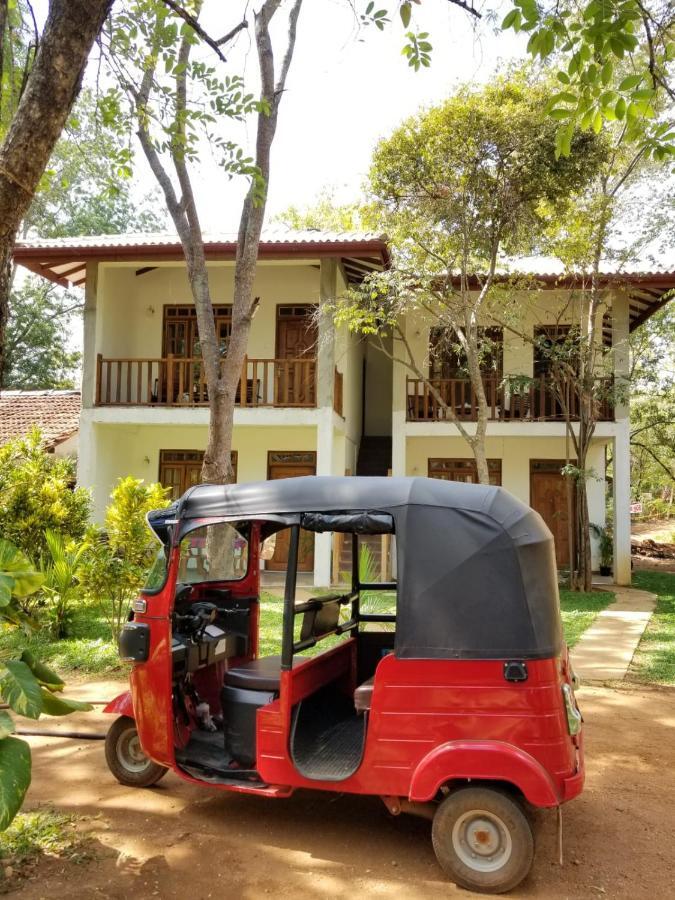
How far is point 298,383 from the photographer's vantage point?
551 inches

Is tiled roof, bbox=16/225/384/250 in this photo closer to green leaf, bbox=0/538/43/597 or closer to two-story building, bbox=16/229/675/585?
two-story building, bbox=16/229/675/585

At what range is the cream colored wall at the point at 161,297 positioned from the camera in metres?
15.3

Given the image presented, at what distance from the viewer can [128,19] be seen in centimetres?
683

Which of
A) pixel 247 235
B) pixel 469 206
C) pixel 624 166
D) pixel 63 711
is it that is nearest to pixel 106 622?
pixel 247 235

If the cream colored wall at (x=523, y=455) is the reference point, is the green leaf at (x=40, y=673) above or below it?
below

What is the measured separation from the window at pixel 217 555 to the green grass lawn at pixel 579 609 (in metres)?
5.27

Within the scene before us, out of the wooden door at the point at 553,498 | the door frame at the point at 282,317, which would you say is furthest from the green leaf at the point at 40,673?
the wooden door at the point at 553,498

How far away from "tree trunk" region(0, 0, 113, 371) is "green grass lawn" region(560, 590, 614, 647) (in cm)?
753

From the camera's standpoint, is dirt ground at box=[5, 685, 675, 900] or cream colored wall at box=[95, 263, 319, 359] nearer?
dirt ground at box=[5, 685, 675, 900]

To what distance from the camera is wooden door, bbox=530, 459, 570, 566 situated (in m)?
16.0

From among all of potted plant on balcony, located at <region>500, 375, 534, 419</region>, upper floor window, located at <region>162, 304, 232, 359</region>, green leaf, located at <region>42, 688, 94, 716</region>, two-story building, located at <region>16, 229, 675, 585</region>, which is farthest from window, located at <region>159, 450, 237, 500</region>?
green leaf, located at <region>42, 688, 94, 716</region>

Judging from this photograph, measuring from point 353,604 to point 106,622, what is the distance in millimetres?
6152

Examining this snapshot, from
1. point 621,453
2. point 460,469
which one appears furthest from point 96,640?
point 621,453

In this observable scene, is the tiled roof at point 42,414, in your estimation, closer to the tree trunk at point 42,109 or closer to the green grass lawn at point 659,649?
the green grass lawn at point 659,649
